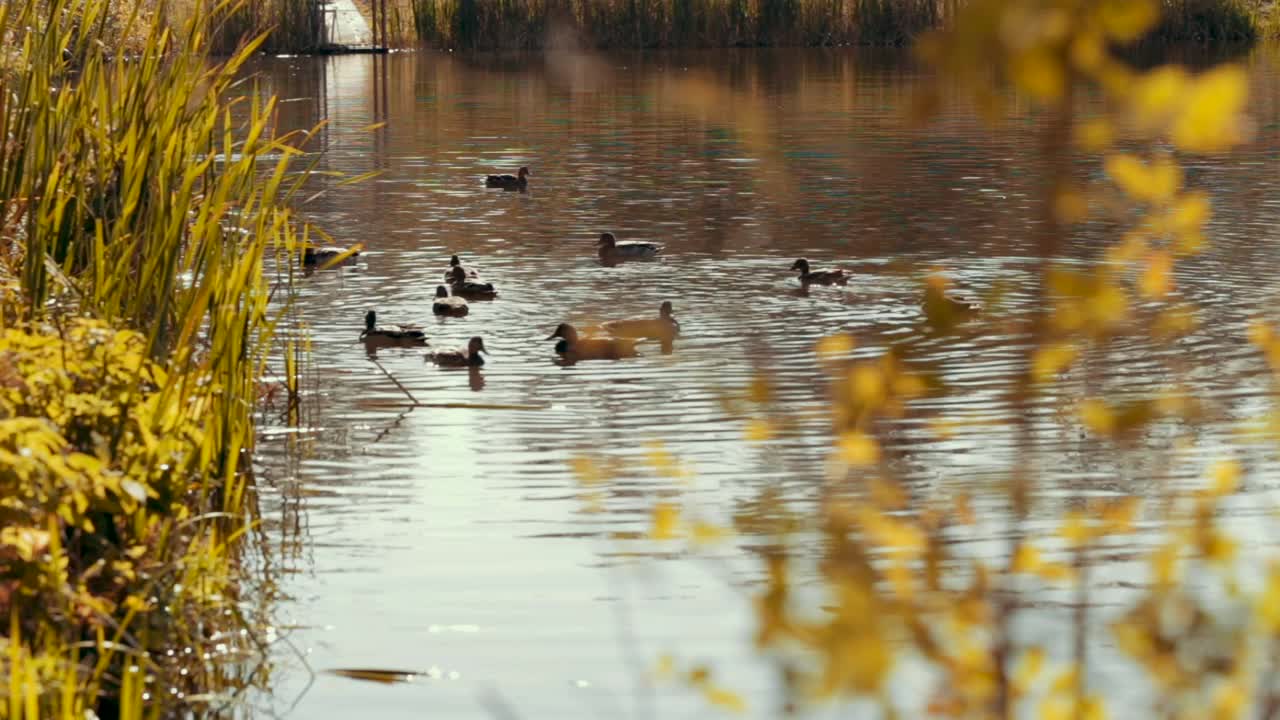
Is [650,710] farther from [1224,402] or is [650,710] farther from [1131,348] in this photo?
→ [1131,348]

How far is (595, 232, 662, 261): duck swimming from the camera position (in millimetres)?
15859

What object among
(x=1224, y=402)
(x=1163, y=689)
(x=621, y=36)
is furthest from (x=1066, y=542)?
(x=621, y=36)

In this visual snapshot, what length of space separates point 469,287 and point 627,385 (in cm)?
307

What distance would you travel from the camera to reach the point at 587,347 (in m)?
12.0

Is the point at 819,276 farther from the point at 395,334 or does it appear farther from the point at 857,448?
the point at 857,448

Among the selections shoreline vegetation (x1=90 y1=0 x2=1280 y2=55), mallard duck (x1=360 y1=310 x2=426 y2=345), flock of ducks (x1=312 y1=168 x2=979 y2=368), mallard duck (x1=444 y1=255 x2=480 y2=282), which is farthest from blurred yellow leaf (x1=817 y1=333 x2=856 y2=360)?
shoreline vegetation (x1=90 y1=0 x2=1280 y2=55)

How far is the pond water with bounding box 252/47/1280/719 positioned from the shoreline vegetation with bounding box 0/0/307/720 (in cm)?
42

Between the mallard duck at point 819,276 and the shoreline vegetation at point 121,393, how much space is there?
234 inches

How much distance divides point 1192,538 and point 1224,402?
310 inches

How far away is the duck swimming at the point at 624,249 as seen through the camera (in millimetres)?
15859

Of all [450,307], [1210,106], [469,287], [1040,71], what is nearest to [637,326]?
[450,307]

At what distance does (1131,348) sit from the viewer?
464 inches

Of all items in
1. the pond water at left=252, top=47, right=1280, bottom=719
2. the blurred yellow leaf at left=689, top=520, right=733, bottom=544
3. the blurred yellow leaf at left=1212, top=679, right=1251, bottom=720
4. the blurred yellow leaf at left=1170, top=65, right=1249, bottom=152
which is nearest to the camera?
the blurred yellow leaf at left=1170, top=65, right=1249, bottom=152

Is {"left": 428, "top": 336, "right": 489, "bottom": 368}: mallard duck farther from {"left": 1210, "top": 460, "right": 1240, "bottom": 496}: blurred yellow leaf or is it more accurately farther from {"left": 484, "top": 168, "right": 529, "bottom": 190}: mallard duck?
{"left": 1210, "top": 460, "right": 1240, "bottom": 496}: blurred yellow leaf
